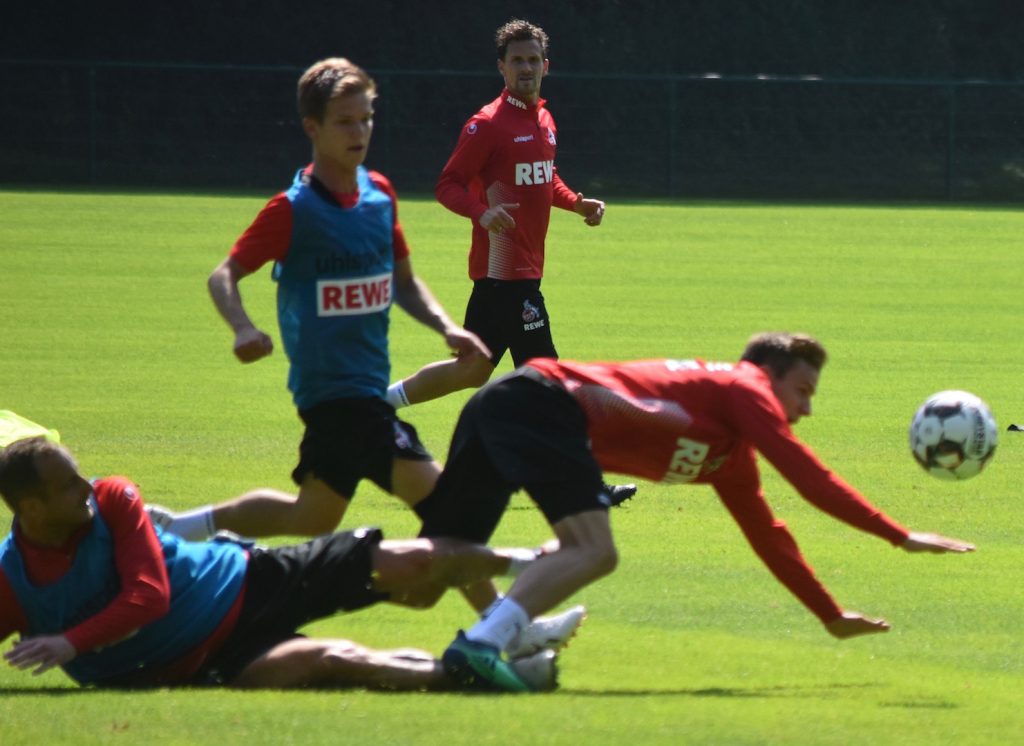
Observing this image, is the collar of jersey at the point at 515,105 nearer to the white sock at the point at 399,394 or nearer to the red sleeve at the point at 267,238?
the white sock at the point at 399,394

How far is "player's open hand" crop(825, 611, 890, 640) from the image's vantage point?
6766 mm

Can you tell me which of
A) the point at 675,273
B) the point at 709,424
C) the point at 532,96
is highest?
the point at 532,96

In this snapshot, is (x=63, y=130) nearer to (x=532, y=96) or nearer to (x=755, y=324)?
(x=755, y=324)

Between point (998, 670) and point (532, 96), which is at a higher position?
point (532, 96)

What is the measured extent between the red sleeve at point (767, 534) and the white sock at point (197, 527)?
6.65 ft

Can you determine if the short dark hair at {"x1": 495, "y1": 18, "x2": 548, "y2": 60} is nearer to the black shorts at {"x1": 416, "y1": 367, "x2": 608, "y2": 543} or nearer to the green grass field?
the green grass field

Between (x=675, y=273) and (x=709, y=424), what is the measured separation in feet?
54.3

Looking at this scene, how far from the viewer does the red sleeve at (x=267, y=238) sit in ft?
23.2

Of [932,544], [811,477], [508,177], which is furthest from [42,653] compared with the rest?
[508,177]

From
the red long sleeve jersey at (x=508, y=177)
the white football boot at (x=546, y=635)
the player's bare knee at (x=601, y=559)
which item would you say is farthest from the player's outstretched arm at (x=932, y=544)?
the red long sleeve jersey at (x=508, y=177)

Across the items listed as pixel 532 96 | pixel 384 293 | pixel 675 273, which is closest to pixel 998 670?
pixel 384 293

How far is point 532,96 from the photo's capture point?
1173 centimetres

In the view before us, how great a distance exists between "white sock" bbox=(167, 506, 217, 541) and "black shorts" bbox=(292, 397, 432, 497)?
53 cm

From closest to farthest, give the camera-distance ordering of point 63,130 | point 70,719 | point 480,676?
point 70,719, point 480,676, point 63,130
